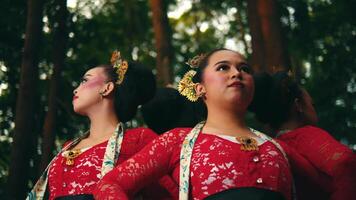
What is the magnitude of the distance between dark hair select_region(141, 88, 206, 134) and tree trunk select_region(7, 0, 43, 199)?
2.00 meters

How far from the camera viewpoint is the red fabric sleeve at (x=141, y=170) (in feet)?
9.09

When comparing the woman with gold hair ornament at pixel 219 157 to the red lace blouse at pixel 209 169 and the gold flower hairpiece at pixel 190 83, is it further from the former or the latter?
the gold flower hairpiece at pixel 190 83

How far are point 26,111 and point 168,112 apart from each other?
2.24m

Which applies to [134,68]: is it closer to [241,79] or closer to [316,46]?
[241,79]

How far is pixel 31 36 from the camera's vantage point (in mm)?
5824

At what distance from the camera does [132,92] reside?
3.84 m

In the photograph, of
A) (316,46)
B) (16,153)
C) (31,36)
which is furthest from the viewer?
(316,46)

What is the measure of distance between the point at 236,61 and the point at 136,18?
31.1 feet

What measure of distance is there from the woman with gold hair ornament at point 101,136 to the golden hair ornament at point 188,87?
36cm

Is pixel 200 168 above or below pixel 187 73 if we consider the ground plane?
below

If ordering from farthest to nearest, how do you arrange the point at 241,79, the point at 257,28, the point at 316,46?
the point at 316,46, the point at 257,28, the point at 241,79

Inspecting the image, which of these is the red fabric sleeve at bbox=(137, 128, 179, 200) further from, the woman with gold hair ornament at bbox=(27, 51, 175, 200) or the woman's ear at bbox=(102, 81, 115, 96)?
the woman's ear at bbox=(102, 81, 115, 96)

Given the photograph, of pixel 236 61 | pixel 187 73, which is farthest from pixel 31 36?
pixel 236 61

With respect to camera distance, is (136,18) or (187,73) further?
(136,18)
